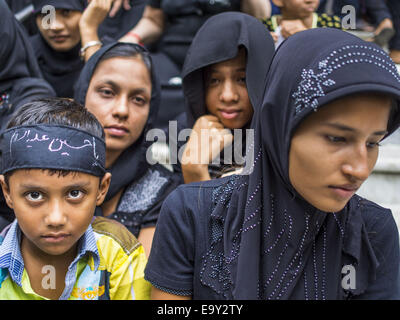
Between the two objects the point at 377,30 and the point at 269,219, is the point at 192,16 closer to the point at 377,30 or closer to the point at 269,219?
the point at 377,30

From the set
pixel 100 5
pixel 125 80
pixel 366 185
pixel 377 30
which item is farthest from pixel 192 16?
pixel 366 185

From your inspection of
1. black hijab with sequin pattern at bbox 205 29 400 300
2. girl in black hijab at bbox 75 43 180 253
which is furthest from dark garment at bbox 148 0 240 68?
black hijab with sequin pattern at bbox 205 29 400 300

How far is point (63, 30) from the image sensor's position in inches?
131

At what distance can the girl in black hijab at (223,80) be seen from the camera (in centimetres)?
237

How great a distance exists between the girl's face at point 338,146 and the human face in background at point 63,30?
2513mm

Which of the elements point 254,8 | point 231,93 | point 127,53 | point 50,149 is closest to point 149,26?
point 254,8

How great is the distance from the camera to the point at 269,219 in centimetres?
138

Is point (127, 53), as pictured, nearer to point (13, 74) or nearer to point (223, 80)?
point (223, 80)

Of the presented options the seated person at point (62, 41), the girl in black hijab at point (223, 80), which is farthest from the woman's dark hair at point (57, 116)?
the seated person at point (62, 41)

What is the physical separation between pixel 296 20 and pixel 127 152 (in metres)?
1.39

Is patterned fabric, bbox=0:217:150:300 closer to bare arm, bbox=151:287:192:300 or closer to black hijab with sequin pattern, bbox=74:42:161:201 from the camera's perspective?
bare arm, bbox=151:287:192:300

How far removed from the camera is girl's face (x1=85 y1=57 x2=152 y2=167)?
235 cm

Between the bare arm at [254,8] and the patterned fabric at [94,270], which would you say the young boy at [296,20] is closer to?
the bare arm at [254,8]

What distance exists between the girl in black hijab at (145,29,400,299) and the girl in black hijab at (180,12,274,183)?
2.87 ft
